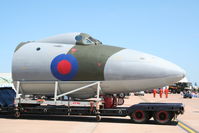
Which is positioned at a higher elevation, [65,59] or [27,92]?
[65,59]

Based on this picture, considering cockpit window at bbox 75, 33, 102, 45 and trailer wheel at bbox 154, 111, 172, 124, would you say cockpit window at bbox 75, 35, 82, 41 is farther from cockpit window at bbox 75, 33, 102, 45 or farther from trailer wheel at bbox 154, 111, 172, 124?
trailer wheel at bbox 154, 111, 172, 124

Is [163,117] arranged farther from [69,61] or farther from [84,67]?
[69,61]

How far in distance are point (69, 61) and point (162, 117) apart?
4734mm

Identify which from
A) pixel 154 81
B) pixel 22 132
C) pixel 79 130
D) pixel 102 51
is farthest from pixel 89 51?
pixel 22 132

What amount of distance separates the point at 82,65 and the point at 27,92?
342 cm

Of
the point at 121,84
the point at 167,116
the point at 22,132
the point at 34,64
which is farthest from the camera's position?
the point at 34,64

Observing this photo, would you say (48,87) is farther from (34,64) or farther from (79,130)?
(79,130)

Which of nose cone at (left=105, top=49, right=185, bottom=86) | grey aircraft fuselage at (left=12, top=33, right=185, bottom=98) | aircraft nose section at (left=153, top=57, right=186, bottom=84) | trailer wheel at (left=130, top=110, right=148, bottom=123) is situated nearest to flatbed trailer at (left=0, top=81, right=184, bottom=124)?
trailer wheel at (left=130, top=110, right=148, bottom=123)

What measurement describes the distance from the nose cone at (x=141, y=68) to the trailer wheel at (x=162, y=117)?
4.09 feet

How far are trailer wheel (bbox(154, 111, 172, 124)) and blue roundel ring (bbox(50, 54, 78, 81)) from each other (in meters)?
4.04

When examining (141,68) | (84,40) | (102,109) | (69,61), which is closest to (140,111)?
(102,109)

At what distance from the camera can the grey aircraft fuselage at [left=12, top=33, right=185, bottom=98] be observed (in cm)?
1172

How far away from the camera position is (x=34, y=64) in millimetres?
13055

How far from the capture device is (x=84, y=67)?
489 inches
